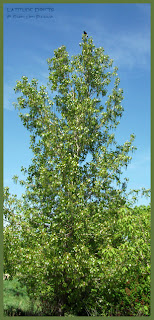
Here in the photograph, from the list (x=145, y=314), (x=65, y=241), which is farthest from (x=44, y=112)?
(x=145, y=314)

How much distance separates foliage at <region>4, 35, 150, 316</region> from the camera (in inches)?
397

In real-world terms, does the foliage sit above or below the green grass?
above

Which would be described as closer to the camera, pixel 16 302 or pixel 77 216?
Answer: pixel 77 216

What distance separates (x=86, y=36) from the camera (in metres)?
14.2

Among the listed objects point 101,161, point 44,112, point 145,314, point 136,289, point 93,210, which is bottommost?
point 145,314

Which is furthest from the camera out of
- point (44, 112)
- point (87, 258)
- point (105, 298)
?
point (44, 112)

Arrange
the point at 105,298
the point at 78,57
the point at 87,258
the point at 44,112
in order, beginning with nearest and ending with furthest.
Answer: the point at 87,258, the point at 105,298, the point at 44,112, the point at 78,57

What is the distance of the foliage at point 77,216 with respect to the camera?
10078mm

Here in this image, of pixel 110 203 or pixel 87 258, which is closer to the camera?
pixel 87 258

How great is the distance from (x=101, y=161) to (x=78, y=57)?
17.9 feet

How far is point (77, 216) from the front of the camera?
10.2m

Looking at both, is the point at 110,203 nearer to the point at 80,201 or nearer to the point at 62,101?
the point at 80,201

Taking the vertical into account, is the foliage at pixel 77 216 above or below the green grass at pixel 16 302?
above

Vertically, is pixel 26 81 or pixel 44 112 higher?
pixel 26 81
